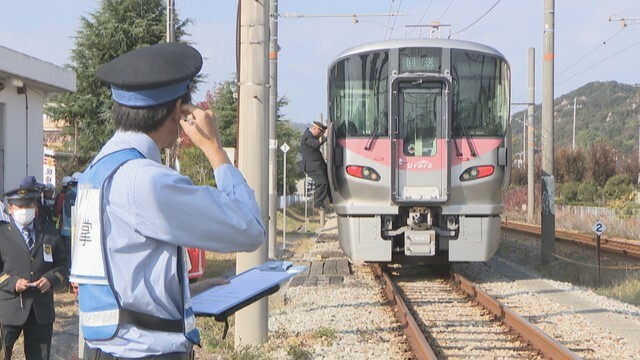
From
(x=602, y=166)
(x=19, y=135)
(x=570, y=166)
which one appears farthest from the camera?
(x=570, y=166)

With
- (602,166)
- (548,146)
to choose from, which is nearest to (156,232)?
(548,146)

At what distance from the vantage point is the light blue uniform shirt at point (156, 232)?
2281 millimetres

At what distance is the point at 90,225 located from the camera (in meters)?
2.38

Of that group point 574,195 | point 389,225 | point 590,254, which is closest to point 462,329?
point 389,225

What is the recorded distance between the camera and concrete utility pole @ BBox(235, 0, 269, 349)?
25.1 ft

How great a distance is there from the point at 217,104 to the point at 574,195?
2149 centimetres

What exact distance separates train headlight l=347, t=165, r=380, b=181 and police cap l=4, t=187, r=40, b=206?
6477 millimetres

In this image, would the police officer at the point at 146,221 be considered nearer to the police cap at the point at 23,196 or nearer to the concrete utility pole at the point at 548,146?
the police cap at the point at 23,196

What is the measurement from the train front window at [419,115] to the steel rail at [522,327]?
2.13m

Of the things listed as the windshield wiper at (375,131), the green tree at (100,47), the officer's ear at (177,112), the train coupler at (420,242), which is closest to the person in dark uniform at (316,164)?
the windshield wiper at (375,131)

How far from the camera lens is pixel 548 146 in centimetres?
1703

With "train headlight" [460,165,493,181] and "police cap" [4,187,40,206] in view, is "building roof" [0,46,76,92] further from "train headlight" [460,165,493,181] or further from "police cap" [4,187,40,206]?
"train headlight" [460,165,493,181]

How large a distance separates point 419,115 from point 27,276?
293 inches

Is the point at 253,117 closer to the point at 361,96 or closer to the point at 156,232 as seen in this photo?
the point at 361,96
